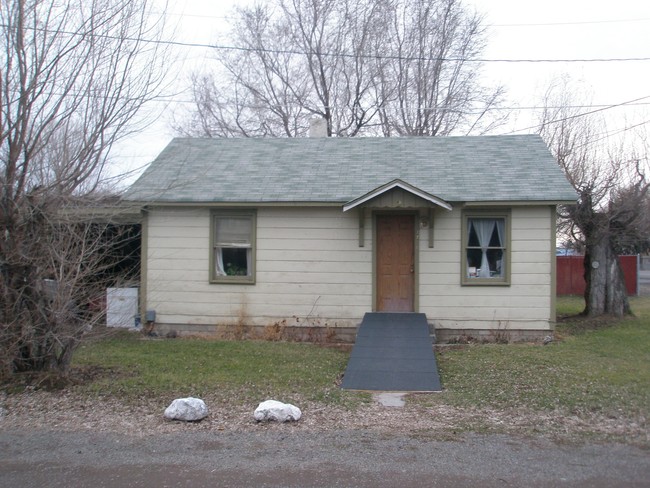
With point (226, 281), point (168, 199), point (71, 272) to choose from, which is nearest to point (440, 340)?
point (226, 281)

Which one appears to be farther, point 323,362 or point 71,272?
point 323,362

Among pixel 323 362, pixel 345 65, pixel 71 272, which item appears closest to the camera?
pixel 71 272

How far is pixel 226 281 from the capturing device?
12.7 m

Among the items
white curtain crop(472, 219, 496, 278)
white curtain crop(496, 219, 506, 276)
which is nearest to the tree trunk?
white curtain crop(496, 219, 506, 276)

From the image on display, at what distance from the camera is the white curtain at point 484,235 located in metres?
12.2

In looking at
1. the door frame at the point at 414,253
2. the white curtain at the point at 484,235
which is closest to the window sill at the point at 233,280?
the door frame at the point at 414,253

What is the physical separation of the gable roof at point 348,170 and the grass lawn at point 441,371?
2.84m

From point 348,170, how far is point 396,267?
2.51m

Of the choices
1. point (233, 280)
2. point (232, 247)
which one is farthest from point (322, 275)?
point (232, 247)

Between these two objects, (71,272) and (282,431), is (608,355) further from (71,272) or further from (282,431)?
(71,272)

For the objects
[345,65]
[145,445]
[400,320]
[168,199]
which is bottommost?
[145,445]

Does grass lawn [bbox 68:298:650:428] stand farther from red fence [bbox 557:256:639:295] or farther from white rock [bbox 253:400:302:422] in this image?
red fence [bbox 557:256:639:295]

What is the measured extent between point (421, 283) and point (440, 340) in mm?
1184

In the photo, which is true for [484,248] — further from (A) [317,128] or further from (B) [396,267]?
(A) [317,128]
